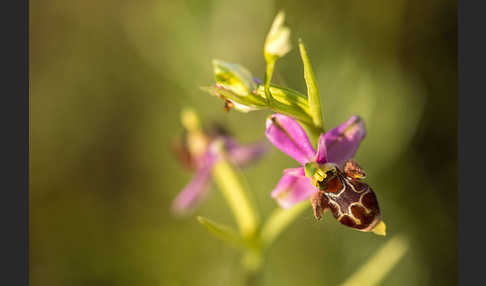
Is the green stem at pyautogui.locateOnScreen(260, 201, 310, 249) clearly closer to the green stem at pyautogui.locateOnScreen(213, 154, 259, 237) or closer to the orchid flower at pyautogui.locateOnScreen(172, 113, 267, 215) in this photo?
the green stem at pyautogui.locateOnScreen(213, 154, 259, 237)

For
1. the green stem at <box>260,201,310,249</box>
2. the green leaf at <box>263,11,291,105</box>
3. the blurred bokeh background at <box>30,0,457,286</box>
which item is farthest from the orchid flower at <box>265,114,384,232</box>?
the blurred bokeh background at <box>30,0,457,286</box>

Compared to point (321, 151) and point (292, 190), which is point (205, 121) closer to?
point (292, 190)

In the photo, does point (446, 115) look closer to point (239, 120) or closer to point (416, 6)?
point (416, 6)

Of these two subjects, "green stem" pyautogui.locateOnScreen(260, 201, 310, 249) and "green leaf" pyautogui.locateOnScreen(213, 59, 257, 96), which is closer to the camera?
"green leaf" pyautogui.locateOnScreen(213, 59, 257, 96)

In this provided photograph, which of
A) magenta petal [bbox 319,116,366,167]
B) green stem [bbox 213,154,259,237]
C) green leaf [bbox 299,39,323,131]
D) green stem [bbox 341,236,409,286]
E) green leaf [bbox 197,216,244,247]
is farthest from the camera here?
green stem [bbox 341,236,409,286]

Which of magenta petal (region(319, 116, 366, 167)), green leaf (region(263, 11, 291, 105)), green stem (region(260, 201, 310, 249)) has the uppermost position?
green leaf (region(263, 11, 291, 105))

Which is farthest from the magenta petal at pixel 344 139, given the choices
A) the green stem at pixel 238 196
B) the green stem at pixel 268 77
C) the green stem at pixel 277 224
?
the green stem at pixel 238 196

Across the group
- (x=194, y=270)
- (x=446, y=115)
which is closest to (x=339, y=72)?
(x=446, y=115)

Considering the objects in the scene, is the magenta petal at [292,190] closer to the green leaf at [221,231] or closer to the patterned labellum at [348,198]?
the patterned labellum at [348,198]
